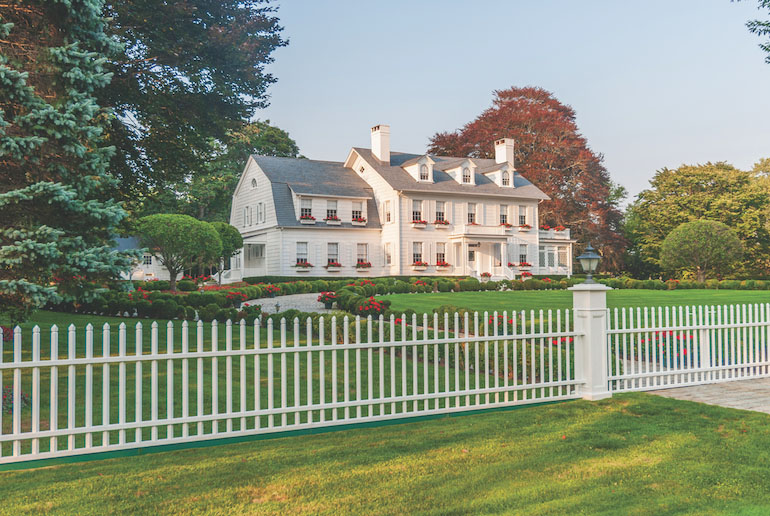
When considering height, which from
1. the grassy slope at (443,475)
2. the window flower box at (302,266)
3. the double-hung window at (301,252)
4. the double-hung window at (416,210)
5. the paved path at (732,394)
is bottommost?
the paved path at (732,394)

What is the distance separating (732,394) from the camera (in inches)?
306

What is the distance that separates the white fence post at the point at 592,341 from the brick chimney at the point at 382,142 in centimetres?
2985

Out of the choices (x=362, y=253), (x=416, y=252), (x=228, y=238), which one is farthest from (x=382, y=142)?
(x=228, y=238)

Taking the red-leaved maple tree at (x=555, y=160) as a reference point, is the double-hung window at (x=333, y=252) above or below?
below

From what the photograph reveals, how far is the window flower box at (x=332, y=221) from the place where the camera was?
3338 cm

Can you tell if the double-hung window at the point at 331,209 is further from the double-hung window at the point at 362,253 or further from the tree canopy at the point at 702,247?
the tree canopy at the point at 702,247

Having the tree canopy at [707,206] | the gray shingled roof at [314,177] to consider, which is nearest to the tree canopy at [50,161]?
the gray shingled roof at [314,177]

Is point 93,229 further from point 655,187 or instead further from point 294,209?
point 655,187

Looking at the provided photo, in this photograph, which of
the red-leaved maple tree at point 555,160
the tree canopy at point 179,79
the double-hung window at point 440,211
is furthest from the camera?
the red-leaved maple tree at point 555,160

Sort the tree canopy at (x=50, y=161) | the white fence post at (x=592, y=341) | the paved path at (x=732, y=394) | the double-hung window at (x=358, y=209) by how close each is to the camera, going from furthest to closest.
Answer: the double-hung window at (x=358, y=209) < the white fence post at (x=592, y=341) < the paved path at (x=732, y=394) < the tree canopy at (x=50, y=161)

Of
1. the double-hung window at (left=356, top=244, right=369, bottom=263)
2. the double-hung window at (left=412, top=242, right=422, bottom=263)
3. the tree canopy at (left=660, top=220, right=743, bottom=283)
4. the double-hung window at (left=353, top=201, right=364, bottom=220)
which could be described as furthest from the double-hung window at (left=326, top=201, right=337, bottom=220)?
the tree canopy at (left=660, top=220, right=743, bottom=283)

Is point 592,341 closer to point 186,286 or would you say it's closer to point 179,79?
point 179,79

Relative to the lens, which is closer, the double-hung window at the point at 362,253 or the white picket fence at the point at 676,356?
the white picket fence at the point at 676,356

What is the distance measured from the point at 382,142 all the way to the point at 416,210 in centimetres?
499
